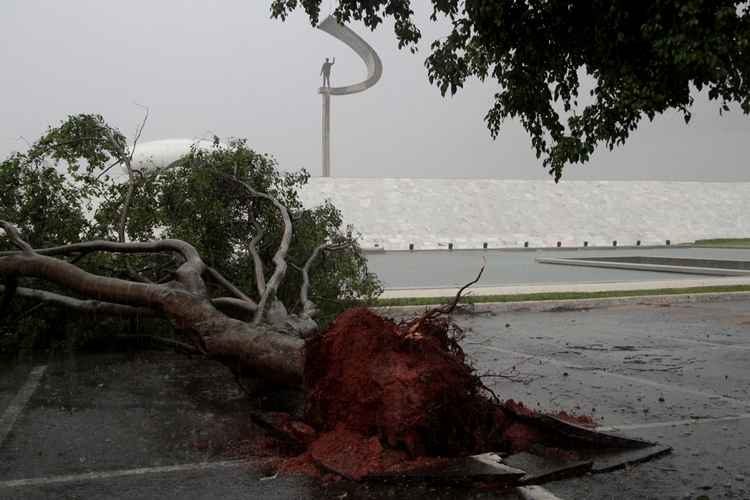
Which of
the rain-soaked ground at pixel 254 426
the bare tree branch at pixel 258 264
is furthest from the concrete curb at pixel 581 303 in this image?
the bare tree branch at pixel 258 264

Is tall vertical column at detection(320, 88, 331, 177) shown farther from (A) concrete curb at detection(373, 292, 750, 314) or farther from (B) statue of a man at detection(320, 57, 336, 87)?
(A) concrete curb at detection(373, 292, 750, 314)

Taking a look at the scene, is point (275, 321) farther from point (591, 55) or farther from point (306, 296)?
point (591, 55)

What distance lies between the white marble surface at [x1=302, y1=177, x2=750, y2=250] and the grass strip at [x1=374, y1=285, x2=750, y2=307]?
24.2 m

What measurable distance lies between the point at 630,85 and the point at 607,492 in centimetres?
256

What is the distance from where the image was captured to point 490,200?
157 feet

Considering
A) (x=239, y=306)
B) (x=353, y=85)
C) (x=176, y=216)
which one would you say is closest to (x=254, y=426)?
(x=239, y=306)

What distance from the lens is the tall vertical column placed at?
61125 millimetres

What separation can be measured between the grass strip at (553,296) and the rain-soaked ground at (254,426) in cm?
232

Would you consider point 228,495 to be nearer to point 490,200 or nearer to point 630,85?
point 630,85

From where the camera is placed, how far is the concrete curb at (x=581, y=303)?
12.6 m

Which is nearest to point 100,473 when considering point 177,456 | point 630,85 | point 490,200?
point 177,456

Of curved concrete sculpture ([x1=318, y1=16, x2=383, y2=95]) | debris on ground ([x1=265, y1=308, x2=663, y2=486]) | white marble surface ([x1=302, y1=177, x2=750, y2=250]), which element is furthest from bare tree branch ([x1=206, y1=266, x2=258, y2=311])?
curved concrete sculpture ([x1=318, y1=16, x2=383, y2=95])

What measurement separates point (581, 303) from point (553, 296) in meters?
0.55

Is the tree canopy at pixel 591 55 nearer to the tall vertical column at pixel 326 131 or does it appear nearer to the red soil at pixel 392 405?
the red soil at pixel 392 405
